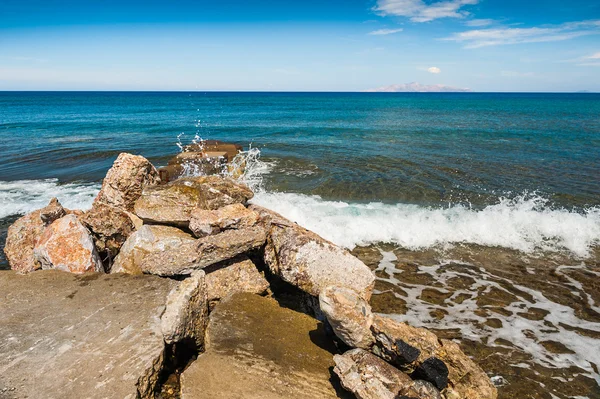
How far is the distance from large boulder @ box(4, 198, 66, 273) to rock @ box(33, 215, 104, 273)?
415mm

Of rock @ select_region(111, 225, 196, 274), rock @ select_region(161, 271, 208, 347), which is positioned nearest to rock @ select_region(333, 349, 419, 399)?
rock @ select_region(161, 271, 208, 347)

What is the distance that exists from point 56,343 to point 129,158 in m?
5.03

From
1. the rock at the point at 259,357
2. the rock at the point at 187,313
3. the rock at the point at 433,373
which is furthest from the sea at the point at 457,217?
the rock at the point at 187,313

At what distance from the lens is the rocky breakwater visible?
155 inches

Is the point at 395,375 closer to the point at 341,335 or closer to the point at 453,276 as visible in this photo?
the point at 341,335

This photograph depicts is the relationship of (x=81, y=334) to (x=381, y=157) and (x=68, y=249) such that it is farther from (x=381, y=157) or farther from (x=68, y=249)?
(x=381, y=157)

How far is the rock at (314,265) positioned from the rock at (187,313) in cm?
142

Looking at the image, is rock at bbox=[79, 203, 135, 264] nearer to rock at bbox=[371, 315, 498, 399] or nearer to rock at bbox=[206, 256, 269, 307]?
rock at bbox=[206, 256, 269, 307]

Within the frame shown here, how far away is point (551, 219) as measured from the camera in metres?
11.7

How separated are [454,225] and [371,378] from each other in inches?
347

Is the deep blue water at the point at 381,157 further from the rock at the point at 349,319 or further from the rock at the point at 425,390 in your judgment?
the rock at the point at 425,390

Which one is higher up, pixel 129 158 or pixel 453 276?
pixel 129 158

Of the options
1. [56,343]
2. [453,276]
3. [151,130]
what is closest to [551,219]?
[453,276]

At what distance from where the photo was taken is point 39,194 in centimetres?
1512
